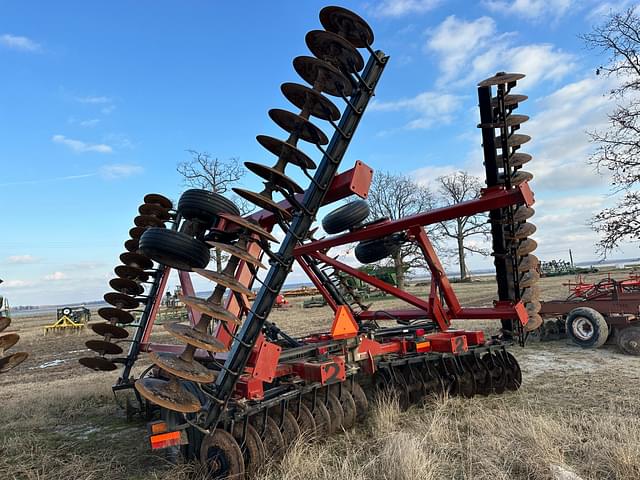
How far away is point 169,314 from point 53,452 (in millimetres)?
22485

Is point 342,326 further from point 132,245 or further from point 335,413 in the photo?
point 132,245

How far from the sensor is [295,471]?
356 cm

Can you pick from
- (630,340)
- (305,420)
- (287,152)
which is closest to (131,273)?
(305,420)

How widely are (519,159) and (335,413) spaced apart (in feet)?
12.6

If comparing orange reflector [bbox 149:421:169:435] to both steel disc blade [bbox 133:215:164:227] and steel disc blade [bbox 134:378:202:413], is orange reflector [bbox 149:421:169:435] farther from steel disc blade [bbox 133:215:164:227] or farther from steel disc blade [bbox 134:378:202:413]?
steel disc blade [bbox 133:215:164:227]

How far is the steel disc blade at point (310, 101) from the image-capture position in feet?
12.4

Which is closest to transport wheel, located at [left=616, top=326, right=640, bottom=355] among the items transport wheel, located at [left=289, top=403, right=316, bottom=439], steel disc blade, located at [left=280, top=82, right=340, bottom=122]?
transport wheel, located at [left=289, top=403, right=316, bottom=439]

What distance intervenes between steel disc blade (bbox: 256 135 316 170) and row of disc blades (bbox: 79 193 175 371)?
3222 millimetres

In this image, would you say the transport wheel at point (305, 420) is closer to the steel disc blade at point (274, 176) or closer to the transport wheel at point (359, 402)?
the transport wheel at point (359, 402)

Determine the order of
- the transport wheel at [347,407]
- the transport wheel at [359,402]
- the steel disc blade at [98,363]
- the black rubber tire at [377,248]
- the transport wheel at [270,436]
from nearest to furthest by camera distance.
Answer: the transport wheel at [270,436] < the transport wheel at [347,407] < the transport wheel at [359,402] < the steel disc blade at [98,363] < the black rubber tire at [377,248]

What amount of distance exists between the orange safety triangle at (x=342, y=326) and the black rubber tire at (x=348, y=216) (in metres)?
1.43

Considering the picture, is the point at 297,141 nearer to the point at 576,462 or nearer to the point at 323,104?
the point at 323,104

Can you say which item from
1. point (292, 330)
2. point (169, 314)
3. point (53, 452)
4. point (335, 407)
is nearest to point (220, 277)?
point (335, 407)

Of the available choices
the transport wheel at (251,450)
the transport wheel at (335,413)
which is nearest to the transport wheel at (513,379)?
the transport wheel at (335,413)
